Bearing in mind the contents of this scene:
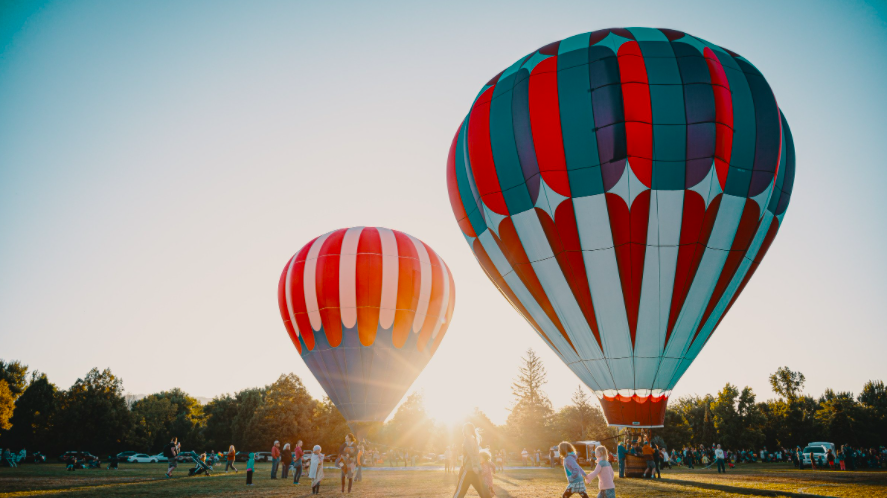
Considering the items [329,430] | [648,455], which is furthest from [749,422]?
[329,430]

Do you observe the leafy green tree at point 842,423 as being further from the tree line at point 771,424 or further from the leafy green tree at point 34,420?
the leafy green tree at point 34,420

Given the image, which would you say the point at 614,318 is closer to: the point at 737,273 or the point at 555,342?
the point at 555,342

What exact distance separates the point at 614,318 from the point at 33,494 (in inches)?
470

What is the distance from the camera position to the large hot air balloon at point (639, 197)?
10.4m

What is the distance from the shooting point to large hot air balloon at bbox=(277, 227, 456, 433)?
→ 1755cm

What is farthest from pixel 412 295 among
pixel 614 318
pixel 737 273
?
pixel 737 273

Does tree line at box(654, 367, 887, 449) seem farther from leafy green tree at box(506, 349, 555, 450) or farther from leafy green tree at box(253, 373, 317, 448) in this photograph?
leafy green tree at box(253, 373, 317, 448)

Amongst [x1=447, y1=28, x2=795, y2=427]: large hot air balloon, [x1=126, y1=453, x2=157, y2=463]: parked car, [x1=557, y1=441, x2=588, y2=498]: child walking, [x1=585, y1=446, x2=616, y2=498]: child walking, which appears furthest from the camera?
[x1=126, y1=453, x2=157, y2=463]: parked car

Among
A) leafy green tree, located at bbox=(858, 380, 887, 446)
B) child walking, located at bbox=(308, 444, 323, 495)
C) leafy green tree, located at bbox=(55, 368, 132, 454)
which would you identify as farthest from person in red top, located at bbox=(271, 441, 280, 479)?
leafy green tree, located at bbox=(858, 380, 887, 446)

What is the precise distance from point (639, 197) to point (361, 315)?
10565mm

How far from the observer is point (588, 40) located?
11992mm

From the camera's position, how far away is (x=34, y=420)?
45.5m

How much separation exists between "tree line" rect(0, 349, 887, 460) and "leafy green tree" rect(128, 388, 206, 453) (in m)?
0.11

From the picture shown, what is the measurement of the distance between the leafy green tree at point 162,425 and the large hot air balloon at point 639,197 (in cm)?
5004
